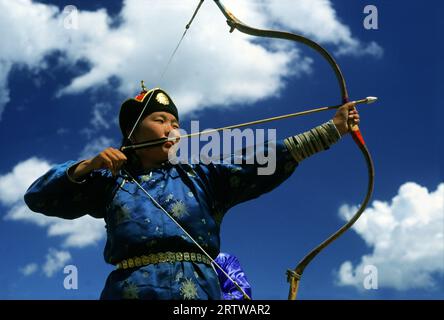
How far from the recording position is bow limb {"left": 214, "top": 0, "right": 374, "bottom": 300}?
278 cm

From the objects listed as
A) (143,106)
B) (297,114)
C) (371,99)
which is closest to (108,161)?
(143,106)

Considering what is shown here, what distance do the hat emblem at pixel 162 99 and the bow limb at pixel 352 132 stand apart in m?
0.43

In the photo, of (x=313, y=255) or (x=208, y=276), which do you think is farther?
(x=313, y=255)

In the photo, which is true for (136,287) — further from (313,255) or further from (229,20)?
(229,20)

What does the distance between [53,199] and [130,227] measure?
0.41 m

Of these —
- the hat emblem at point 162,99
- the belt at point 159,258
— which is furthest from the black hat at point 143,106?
the belt at point 159,258

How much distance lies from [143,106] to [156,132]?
0.18 meters

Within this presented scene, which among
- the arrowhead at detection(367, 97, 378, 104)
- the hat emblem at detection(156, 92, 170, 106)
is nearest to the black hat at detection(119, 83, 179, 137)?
the hat emblem at detection(156, 92, 170, 106)

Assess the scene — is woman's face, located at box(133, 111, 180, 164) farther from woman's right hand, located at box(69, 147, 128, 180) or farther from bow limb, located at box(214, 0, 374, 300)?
bow limb, located at box(214, 0, 374, 300)

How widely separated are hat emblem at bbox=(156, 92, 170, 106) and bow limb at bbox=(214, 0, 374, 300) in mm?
432

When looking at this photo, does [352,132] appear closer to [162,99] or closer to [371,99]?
[371,99]

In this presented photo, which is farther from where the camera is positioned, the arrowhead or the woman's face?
the woman's face
